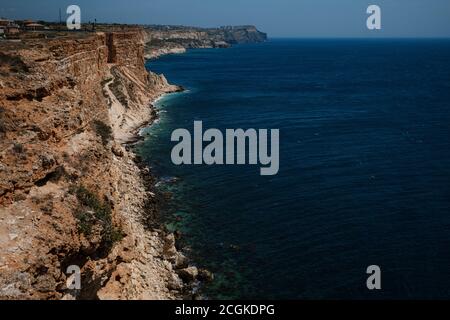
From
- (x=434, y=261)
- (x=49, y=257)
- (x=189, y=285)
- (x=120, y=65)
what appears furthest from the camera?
(x=120, y=65)

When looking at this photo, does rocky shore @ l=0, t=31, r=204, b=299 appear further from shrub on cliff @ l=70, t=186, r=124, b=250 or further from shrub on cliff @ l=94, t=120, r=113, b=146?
shrub on cliff @ l=94, t=120, r=113, b=146

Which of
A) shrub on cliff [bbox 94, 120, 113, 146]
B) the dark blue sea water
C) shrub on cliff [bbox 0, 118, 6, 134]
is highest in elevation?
shrub on cliff [bbox 0, 118, 6, 134]

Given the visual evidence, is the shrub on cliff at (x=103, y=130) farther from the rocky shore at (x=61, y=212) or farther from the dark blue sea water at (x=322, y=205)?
the dark blue sea water at (x=322, y=205)

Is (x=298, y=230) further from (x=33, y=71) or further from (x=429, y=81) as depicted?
(x=429, y=81)

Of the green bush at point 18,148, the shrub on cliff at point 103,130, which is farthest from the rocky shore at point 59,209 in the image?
the shrub on cliff at point 103,130

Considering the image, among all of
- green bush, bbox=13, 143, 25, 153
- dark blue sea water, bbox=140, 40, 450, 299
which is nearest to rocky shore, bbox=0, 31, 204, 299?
green bush, bbox=13, 143, 25, 153

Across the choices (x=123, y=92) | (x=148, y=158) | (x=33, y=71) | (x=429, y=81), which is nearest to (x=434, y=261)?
(x=33, y=71)

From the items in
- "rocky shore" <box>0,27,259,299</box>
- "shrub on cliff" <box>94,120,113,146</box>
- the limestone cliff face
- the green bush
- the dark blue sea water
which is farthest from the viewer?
"shrub on cliff" <box>94,120,113,146</box>
